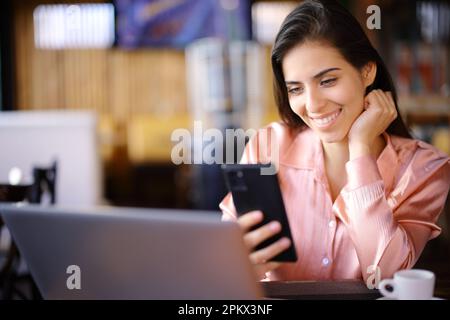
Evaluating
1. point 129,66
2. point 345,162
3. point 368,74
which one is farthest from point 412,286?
point 129,66

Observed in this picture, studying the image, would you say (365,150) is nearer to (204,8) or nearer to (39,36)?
(204,8)

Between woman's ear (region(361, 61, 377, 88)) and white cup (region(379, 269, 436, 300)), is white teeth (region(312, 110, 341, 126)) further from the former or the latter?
white cup (region(379, 269, 436, 300))

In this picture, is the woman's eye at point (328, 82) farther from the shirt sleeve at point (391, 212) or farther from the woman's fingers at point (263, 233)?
the woman's fingers at point (263, 233)

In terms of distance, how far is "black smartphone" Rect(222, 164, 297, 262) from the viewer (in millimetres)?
812

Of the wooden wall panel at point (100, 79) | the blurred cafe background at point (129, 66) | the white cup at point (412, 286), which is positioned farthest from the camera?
the wooden wall panel at point (100, 79)

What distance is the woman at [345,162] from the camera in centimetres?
95

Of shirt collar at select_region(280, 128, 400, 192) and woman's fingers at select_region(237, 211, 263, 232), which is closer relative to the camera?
woman's fingers at select_region(237, 211, 263, 232)

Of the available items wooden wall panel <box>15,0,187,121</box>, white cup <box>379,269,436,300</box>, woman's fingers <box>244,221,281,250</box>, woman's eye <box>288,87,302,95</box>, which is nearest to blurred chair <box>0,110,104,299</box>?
woman's eye <box>288,87,302,95</box>

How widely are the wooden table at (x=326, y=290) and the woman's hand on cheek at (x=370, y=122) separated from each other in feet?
0.75

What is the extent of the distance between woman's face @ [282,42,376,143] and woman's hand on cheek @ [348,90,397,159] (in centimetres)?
1

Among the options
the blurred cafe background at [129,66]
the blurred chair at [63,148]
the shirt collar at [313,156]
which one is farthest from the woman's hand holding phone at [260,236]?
the blurred cafe background at [129,66]

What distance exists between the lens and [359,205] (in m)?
0.94

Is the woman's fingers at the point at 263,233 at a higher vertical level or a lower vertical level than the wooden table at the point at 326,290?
higher

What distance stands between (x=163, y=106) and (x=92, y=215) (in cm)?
582
